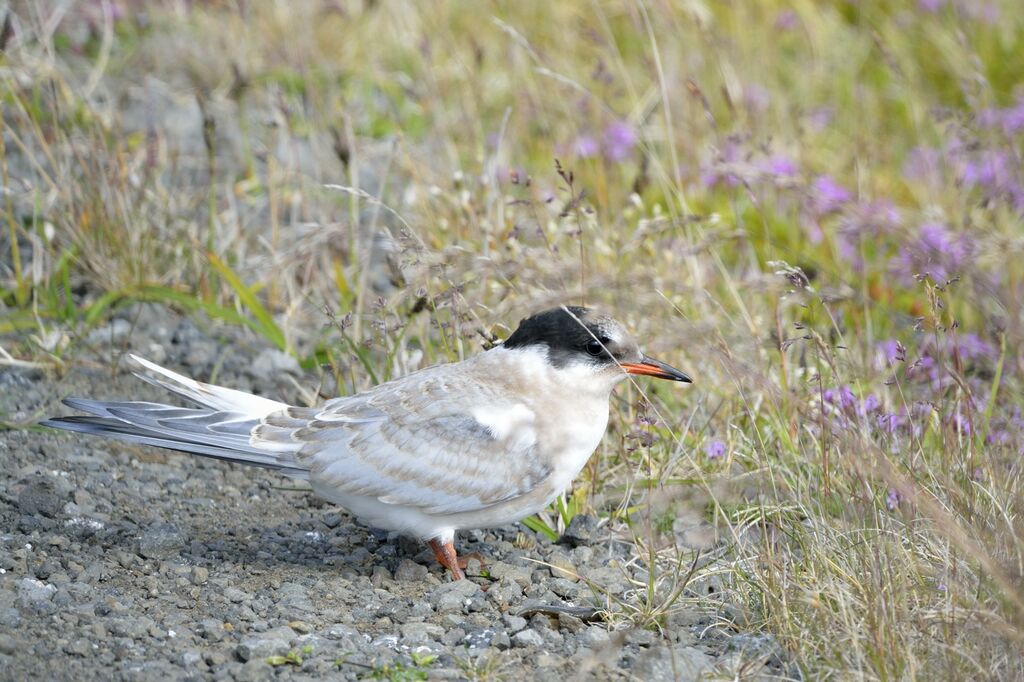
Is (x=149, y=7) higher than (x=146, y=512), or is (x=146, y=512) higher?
(x=149, y=7)

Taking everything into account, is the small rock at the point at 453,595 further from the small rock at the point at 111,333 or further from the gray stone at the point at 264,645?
the small rock at the point at 111,333

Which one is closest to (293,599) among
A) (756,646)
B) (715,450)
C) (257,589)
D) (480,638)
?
(257,589)

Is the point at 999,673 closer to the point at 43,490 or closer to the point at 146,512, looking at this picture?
the point at 146,512

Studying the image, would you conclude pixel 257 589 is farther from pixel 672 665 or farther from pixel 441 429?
pixel 672 665

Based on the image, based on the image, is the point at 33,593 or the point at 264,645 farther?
the point at 33,593

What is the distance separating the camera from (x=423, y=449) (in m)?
3.54

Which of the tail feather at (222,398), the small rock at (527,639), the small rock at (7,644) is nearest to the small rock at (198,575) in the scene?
the tail feather at (222,398)

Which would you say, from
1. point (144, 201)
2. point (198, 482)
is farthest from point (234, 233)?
point (198, 482)

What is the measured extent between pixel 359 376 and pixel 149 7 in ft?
11.8

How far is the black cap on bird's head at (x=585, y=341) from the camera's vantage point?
12.0 feet

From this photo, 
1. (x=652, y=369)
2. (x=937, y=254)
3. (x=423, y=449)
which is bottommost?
(x=423, y=449)

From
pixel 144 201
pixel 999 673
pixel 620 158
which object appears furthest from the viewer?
pixel 620 158

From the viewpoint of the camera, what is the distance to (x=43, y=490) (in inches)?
147

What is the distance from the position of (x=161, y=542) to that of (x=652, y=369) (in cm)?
148
